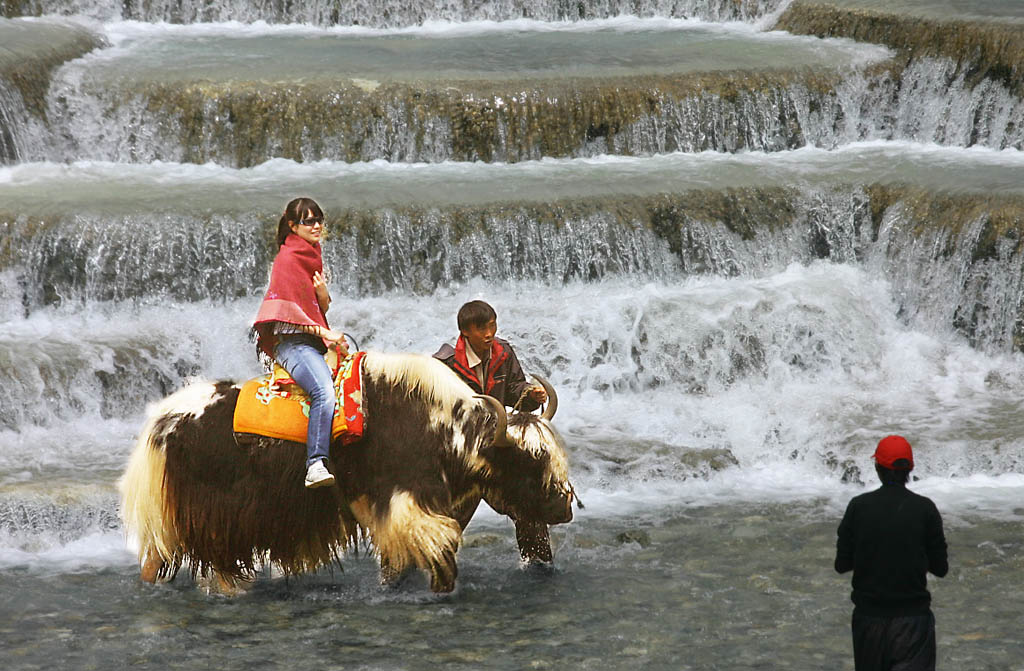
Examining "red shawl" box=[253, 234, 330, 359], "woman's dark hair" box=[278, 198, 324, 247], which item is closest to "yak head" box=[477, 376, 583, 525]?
"red shawl" box=[253, 234, 330, 359]

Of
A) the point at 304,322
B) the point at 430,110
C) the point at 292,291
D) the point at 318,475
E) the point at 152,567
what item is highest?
the point at 292,291

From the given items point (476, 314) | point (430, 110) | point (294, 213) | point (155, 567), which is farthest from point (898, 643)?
point (430, 110)

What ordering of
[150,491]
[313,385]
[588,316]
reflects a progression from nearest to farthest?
[313,385]
[150,491]
[588,316]

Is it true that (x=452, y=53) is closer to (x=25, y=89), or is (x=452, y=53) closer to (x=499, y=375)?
(x=25, y=89)

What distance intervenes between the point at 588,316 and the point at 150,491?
5.34 m

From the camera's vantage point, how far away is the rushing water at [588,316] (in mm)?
6945

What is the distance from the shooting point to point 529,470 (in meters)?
7.12

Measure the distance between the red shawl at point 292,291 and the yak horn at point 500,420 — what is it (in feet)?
2.79

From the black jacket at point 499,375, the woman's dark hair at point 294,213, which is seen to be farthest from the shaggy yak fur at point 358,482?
the woman's dark hair at point 294,213

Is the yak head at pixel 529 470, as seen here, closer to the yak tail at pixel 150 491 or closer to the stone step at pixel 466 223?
the yak tail at pixel 150 491

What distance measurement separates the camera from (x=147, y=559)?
733 centimetres

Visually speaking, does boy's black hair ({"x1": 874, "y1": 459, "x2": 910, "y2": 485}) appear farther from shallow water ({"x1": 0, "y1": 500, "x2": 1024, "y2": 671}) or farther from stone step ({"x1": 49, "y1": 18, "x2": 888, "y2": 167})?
stone step ({"x1": 49, "y1": 18, "x2": 888, "y2": 167})

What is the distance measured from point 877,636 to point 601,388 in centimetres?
637

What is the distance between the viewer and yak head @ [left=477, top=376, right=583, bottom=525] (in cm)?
704
